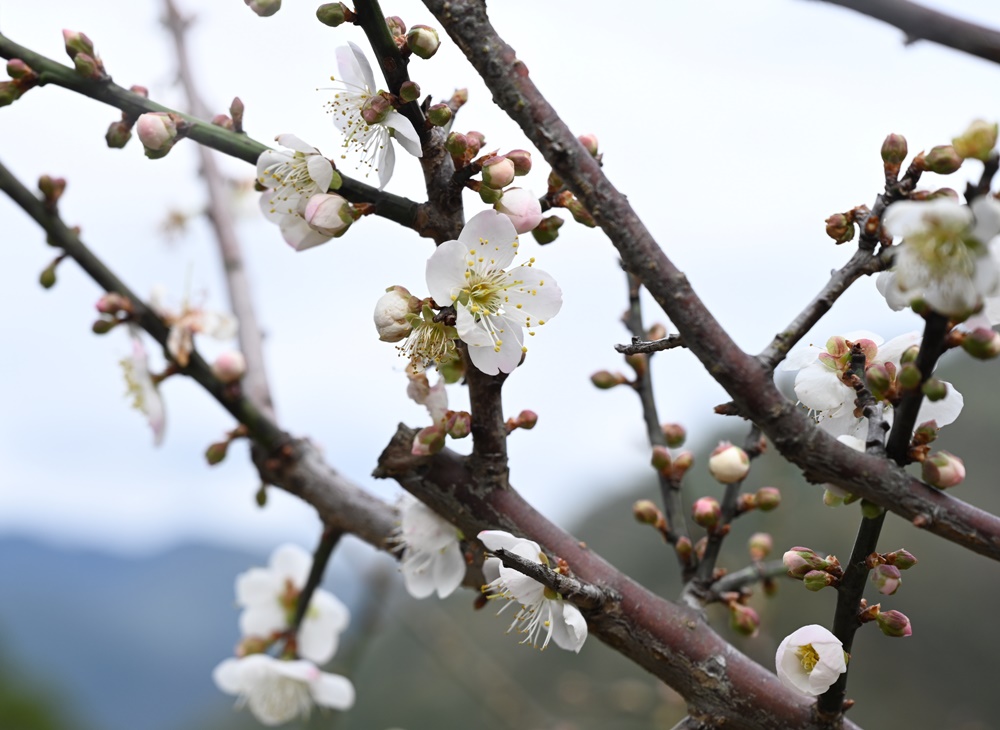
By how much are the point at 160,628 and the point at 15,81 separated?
23359mm

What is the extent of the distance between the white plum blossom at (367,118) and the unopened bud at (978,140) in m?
0.46

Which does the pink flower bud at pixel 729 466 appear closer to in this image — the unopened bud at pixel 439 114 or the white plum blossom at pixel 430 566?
the white plum blossom at pixel 430 566

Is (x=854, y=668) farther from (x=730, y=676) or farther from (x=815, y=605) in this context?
(x=730, y=676)

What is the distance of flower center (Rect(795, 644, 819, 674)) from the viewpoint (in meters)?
0.84

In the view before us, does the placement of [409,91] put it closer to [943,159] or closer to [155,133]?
[155,133]

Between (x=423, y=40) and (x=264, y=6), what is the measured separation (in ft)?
0.60

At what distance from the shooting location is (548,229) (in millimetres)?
898

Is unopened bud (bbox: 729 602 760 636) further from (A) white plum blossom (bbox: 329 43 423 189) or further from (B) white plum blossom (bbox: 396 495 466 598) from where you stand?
(A) white plum blossom (bbox: 329 43 423 189)

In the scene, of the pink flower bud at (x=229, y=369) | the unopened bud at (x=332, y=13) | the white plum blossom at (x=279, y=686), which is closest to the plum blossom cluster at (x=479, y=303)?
the unopened bud at (x=332, y=13)

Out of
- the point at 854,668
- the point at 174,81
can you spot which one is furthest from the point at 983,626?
the point at 174,81

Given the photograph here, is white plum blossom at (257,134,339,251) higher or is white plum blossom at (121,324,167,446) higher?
white plum blossom at (257,134,339,251)

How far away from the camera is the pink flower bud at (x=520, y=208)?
0.82 metres

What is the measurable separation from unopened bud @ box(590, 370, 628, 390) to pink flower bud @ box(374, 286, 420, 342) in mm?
423

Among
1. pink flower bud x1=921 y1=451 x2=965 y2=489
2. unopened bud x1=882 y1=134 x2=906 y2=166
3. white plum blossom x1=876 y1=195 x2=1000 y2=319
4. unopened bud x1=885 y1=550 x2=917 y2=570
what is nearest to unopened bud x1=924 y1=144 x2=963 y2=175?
unopened bud x1=882 y1=134 x2=906 y2=166
